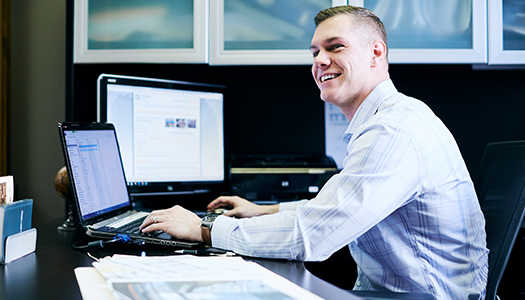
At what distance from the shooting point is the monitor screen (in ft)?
5.10

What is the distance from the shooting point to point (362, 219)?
2.55 feet

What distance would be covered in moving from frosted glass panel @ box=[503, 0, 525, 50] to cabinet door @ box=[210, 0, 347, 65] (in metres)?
0.71

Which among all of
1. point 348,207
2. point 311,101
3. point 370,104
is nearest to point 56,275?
point 348,207

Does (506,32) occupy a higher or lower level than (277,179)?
higher

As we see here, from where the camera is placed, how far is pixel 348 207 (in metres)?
0.78

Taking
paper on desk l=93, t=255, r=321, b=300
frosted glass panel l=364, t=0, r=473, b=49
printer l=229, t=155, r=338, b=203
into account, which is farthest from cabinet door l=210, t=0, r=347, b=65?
paper on desk l=93, t=255, r=321, b=300

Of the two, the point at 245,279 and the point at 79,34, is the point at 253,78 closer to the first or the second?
the point at 79,34

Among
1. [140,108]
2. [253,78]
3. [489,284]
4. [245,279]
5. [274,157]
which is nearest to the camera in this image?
[245,279]

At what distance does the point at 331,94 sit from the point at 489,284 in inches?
24.2

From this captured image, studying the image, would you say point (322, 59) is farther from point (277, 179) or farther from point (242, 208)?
point (277, 179)

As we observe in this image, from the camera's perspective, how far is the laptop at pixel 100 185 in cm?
94

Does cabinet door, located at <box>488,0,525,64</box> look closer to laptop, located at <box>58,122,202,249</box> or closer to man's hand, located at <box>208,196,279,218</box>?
man's hand, located at <box>208,196,279,218</box>

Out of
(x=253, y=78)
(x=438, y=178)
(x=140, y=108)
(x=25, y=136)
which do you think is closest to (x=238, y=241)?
(x=438, y=178)

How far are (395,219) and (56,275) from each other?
0.69m
